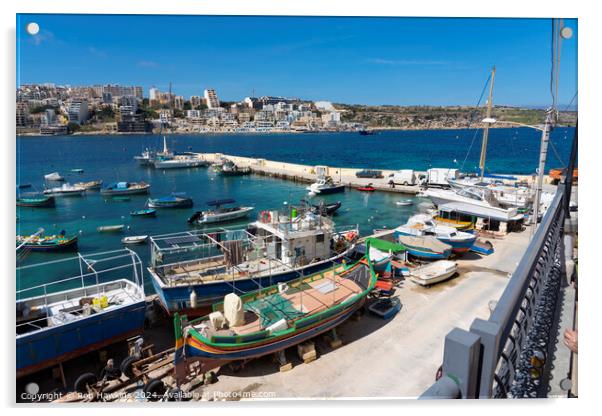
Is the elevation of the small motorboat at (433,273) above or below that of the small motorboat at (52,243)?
above

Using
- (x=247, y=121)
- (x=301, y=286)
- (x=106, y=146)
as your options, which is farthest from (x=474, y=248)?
(x=247, y=121)

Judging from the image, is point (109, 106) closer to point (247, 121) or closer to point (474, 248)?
point (474, 248)

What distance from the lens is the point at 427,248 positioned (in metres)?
12.5

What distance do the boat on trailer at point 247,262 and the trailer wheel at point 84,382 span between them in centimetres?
286

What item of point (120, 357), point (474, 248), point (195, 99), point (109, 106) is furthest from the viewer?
point (195, 99)

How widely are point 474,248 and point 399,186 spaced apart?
18.1 m

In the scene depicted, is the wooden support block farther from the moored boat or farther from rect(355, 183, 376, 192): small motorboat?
the moored boat

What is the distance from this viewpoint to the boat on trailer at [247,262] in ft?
30.4

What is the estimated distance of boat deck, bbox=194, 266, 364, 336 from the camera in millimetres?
6887

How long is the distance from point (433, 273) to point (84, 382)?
8.55 m

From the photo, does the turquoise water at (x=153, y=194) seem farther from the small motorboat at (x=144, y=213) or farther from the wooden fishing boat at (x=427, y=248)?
the wooden fishing boat at (x=427, y=248)

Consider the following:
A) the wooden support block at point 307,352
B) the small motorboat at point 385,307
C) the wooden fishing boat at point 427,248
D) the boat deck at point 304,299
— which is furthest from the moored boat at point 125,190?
the wooden support block at point 307,352

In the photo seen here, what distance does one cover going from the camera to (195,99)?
11600 cm

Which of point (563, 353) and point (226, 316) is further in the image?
point (226, 316)
